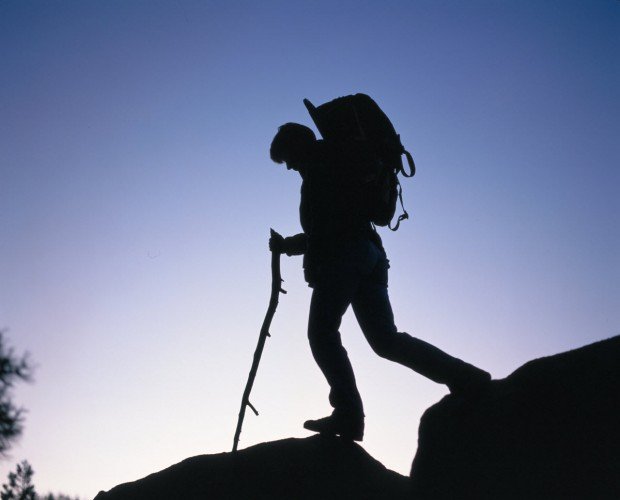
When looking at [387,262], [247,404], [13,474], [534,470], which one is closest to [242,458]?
[247,404]

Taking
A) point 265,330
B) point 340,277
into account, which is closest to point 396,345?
point 340,277

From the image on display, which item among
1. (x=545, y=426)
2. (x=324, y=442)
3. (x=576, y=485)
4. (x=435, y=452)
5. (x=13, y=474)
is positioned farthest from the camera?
(x=13, y=474)

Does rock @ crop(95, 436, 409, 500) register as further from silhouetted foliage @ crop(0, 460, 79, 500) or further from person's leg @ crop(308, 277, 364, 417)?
silhouetted foliage @ crop(0, 460, 79, 500)

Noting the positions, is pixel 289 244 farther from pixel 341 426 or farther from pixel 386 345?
pixel 341 426

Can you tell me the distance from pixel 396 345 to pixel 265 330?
59.2 inches

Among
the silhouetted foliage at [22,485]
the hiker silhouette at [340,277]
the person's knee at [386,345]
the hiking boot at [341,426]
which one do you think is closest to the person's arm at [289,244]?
the hiker silhouette at [340,277]

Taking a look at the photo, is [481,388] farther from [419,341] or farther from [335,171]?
[335,171]

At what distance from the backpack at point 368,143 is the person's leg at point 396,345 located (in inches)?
22.0

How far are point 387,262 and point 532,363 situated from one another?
149cm

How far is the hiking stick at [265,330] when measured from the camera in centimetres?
516

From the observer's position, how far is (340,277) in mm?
4602

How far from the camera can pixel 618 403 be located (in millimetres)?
3354

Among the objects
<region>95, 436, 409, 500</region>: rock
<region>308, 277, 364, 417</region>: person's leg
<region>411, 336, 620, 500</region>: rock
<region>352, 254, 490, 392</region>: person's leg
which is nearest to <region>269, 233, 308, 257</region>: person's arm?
<region>308, 277, 364, 417</region>: person's leg

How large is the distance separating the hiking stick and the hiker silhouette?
1.93ft
